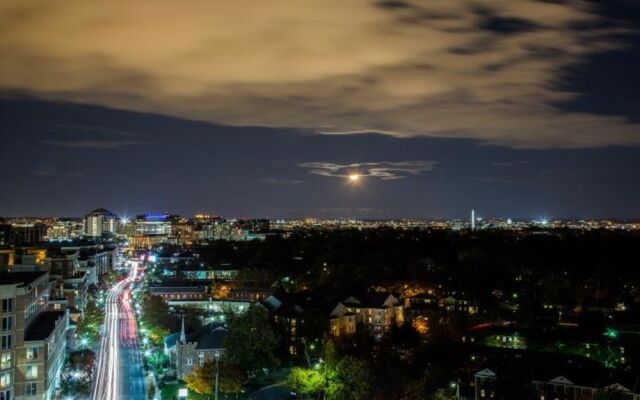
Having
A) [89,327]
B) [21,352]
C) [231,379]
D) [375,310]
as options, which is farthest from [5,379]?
[375,310]

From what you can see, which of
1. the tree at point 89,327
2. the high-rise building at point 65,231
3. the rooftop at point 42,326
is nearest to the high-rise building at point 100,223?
the high-rise building at point 65,231

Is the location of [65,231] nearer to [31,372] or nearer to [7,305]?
[31,372]

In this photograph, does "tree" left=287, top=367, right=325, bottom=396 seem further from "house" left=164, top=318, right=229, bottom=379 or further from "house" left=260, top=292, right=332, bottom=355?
"house" left=260, top=292, right=332, bottom=355

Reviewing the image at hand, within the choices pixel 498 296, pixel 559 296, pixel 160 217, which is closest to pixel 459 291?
pixel 498 296

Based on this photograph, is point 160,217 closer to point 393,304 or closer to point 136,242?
point 136,242

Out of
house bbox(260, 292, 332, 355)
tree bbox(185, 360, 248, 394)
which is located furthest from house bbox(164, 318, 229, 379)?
house bbox(260, 292, 332, 355)

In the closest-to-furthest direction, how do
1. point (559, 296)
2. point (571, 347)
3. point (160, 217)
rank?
point (571, 347), point (559, 296), point (160, 217)
